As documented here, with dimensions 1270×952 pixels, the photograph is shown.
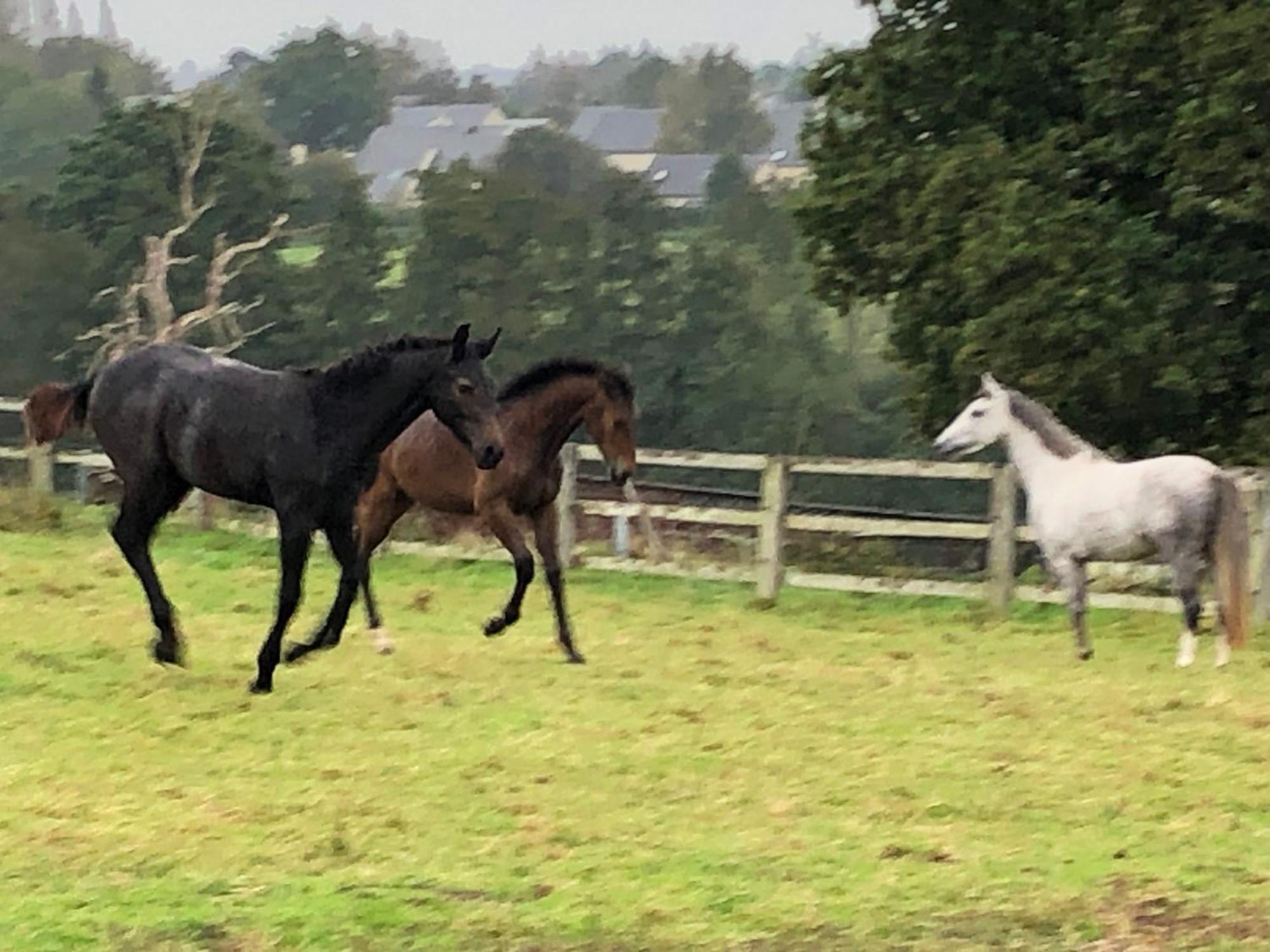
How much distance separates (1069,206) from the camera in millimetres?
14258

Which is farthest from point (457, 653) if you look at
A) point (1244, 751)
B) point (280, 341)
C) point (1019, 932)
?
point (280, 341)

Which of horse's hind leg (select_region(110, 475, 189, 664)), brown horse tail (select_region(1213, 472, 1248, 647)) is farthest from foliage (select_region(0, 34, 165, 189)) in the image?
brown horse tail (select_region(1213, 472, 1248, 647))

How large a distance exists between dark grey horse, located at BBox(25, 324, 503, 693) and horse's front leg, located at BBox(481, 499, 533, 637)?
1493 millimetres

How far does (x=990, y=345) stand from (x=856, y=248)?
199cm

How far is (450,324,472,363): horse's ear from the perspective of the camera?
26.7 feet

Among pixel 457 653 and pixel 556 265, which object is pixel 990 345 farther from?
pixel 556 265

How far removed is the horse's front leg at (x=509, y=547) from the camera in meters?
9.91

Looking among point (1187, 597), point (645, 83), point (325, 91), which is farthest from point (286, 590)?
point (645, 83)

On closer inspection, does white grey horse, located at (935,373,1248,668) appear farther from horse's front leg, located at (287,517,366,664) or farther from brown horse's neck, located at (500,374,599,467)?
horse's front leg, located at (287,517,366,664)

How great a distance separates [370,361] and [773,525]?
17.8 ft

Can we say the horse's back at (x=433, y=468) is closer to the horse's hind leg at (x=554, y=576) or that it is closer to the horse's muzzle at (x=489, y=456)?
the horse's hind leg at (x=554, y=576)

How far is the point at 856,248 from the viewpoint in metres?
16.0

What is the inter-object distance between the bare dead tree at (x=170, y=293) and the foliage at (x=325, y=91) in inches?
1226

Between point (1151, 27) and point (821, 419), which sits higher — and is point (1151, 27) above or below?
above
